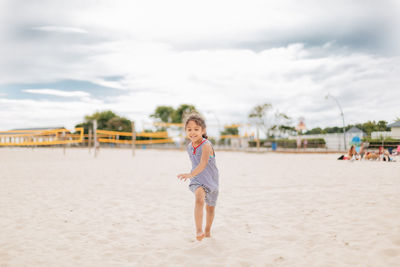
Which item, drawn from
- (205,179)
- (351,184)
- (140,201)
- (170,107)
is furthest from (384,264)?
(170,107)

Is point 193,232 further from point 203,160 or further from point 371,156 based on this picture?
point 371,156

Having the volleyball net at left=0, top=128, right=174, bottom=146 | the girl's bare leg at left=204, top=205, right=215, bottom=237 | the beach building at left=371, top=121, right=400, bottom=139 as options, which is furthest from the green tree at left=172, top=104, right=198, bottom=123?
the girl's bare leg at left=204, top=205, right=215, bottom=237

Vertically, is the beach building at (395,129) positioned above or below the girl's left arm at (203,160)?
above

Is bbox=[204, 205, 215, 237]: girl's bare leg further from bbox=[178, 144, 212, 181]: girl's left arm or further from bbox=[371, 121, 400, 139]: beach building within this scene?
bbox=[371, 121, 400, 139]: beach building

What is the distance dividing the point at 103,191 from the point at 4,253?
369 cm

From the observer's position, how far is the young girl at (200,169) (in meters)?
3.29

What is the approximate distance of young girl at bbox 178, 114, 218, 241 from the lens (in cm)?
329

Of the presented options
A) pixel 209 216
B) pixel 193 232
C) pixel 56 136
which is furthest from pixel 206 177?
pixel 56 136

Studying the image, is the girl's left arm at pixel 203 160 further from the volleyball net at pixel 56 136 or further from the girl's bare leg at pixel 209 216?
the volleyball net at pixel 56 136

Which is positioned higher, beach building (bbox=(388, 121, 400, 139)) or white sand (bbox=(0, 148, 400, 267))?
beach building (bbox=(388, 121, 400, 139))

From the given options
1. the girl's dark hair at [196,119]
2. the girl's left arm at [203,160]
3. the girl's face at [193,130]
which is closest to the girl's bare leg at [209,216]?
the girl's left arm at [203,160]

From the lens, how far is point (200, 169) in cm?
326

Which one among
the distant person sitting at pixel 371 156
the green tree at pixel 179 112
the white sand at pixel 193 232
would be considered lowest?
the white sand at pixel 193 232

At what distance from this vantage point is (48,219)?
4492 mm
